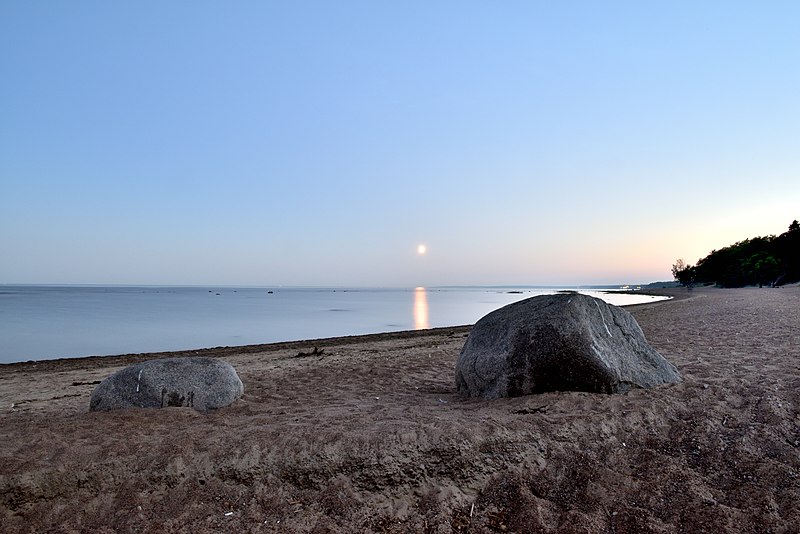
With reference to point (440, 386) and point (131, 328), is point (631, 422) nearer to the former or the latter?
point (440, 386)

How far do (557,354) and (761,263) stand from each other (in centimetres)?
9856

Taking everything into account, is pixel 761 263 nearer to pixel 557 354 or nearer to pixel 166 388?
pixel 557 354

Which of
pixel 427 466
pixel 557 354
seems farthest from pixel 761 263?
pixel 427 466

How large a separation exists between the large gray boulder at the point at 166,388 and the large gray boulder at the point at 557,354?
428 cm

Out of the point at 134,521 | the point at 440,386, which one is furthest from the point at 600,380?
the point at 134,521

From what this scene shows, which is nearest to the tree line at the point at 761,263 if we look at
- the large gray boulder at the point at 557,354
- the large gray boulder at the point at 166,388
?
the large gray boulder at the point at 557,354

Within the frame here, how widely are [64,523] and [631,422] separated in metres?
6.78

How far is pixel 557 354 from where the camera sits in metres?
7.25

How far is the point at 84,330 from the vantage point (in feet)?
104

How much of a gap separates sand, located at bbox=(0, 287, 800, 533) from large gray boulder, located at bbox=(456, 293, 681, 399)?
1.05 feet

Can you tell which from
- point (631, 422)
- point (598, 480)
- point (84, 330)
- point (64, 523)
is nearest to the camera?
point (64, 523)

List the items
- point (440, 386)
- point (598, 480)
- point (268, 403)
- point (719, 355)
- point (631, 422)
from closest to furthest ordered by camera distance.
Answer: point (598, 480), point (631, 422), point (268, 403), point (440, 386), point (719, 355)

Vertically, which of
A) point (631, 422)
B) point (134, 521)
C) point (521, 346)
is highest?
point (521, 346)

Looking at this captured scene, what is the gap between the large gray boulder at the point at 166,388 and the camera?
7.42m
